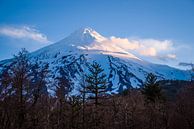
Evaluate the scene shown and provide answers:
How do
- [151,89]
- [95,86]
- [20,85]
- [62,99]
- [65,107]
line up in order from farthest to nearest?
[151,89]
[95,86]
[65,107]
[62,99]
[20,85]

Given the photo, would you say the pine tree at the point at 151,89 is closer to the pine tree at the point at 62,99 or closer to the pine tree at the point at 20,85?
the pine tree at the point at 62,99

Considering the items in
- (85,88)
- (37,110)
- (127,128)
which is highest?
(85,88)

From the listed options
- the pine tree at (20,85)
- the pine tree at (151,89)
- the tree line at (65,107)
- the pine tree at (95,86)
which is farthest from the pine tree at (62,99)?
the pine tree at (151,89)

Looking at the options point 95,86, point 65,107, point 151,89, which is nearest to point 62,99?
point 65,107

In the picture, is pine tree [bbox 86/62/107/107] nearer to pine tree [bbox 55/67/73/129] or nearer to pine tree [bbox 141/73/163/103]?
pine tree [bbox 55/67/73/129]

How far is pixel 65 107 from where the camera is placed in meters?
40.0

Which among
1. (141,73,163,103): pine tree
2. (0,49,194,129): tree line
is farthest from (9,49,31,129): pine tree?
(141,73,163,103): pine tree

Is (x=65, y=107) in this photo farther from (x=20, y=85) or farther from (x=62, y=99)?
(x=20, y=85)

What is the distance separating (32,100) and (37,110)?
316 cm

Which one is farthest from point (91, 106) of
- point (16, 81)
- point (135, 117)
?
point (16, 81)

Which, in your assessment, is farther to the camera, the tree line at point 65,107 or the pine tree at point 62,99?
the pine tree at point 62,99

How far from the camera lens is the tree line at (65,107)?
31.4 metres

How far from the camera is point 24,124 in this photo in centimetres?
3138

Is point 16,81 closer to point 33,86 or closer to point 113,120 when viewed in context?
point 33,86
